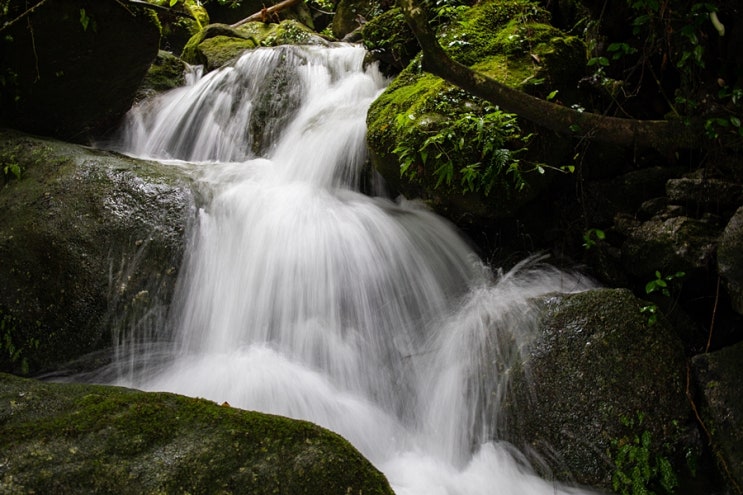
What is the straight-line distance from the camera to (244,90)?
25.9 ft

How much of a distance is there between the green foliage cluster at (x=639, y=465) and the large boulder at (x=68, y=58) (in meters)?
6.04

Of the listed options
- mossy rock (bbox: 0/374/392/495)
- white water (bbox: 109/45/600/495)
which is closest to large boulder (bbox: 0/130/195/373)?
white water (bbox: 109/45/600/495)

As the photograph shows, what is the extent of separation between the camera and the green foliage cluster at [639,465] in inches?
118

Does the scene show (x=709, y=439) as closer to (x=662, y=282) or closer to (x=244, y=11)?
(x=662, y=282)

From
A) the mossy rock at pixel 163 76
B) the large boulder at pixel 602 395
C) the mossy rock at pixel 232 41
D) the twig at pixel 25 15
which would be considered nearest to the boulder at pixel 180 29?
the mossy rock at pixel 232 41

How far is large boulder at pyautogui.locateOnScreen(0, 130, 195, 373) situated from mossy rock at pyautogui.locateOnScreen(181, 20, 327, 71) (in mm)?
4965

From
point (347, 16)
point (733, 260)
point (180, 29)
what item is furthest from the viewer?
point (180, 29)

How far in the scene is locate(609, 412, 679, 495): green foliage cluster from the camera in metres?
2.99

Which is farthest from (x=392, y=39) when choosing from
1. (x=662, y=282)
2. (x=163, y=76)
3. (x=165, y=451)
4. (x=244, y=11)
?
(x=244, y=11)

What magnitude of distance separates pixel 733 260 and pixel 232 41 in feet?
31.3

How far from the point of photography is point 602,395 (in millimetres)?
3242

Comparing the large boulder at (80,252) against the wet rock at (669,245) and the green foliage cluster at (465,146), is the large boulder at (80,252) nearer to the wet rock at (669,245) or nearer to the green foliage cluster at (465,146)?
the green foliage cluster at (465,146)

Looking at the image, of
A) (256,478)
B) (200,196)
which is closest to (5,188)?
(200,196)

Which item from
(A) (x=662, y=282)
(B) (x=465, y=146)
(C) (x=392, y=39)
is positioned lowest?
(A) (x=662, y=282)
